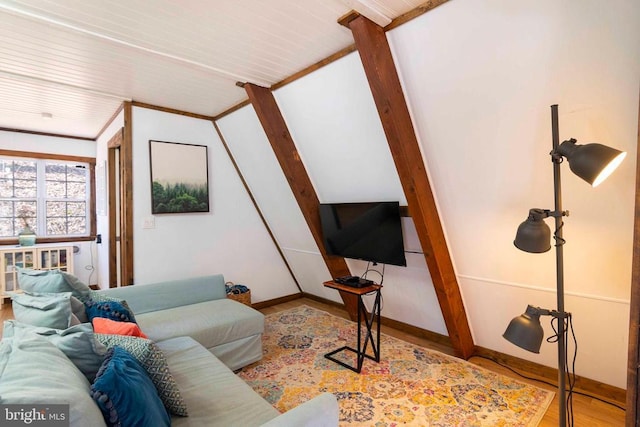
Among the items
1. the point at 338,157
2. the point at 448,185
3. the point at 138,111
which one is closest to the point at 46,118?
the point at 138,111

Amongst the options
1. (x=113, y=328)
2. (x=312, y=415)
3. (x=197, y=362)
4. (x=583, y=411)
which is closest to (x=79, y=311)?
(x=113, y=328)

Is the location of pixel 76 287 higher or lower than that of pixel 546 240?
lower

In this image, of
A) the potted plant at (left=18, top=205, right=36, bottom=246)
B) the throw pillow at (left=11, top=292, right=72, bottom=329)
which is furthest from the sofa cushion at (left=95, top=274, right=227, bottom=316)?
the potted plant at (left=18, top=205, right=36, bottom=246)

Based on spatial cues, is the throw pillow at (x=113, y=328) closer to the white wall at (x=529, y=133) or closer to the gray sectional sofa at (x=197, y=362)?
the gray sectional sofa at (x=197, y=362)

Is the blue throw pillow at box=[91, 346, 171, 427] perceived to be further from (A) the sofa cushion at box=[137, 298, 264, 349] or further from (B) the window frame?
(B) the window frame

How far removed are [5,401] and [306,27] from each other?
2166 mm

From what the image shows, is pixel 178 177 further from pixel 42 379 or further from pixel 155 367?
pixel 42 379

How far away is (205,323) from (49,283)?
1.07 metres

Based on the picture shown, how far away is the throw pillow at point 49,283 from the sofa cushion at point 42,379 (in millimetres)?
933

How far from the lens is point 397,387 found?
250cm

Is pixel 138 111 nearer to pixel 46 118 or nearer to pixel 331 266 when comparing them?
pixel 46 118

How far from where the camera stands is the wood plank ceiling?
1.84m

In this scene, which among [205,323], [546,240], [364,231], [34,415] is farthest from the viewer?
[364,231]

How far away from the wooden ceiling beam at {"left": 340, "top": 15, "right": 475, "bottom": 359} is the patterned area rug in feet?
1.30
